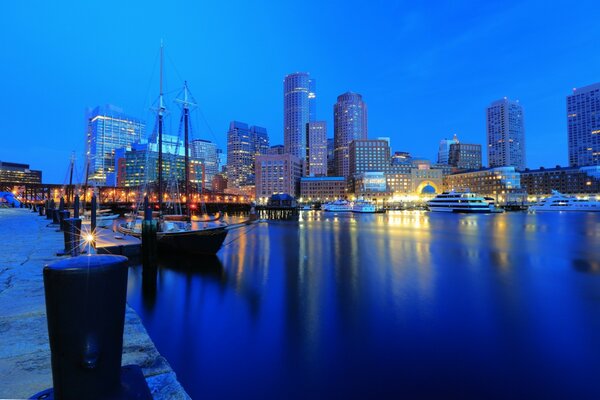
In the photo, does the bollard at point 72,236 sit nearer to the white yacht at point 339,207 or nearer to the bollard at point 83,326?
the bollard at point 83,326

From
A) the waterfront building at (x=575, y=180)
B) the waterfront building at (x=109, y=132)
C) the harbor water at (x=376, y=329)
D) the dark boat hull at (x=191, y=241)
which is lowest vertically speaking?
the harbor water at (x=376, y=329)

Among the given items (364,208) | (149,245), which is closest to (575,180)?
(364,208)

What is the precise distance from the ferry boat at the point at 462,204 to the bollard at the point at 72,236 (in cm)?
13820

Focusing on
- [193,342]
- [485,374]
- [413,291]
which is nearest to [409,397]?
[485,374]

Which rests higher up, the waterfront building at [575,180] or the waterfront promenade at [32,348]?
the waterfront building at [575,180]

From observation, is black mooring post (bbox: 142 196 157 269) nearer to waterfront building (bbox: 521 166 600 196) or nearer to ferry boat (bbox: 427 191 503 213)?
ferry boat (bbox: 427 191 503 213)

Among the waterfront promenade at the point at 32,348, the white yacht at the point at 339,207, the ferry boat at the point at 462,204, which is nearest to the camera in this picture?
the waterfront promenade at the point at 32,348

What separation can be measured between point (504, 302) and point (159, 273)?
19.0 m

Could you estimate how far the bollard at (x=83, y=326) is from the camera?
9.04 ft

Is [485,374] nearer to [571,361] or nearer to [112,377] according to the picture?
[571,361]

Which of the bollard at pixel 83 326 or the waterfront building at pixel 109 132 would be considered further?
the waterfront building at pixel 109 132

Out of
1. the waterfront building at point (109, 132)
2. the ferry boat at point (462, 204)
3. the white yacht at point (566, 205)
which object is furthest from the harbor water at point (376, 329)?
the waterfront building at point (109, 132)

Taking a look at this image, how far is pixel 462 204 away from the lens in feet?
441

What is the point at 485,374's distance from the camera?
8.86 meters
